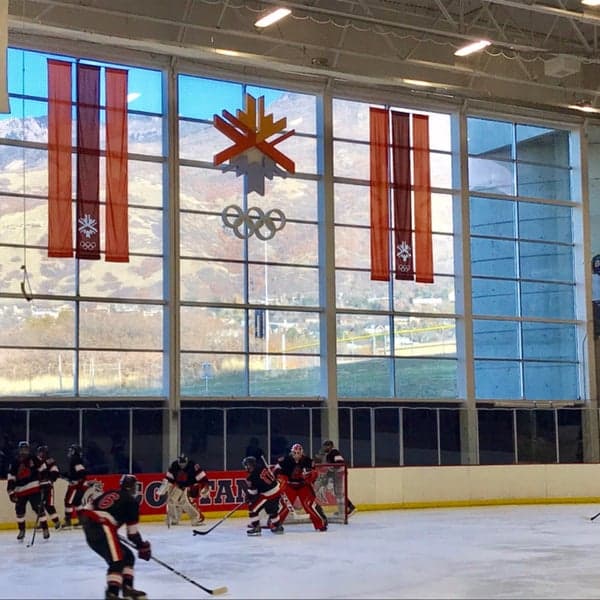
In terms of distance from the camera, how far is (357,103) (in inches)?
965

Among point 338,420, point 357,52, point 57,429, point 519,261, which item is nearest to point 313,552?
point 57,429

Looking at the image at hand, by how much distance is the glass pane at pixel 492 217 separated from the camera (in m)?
26.1

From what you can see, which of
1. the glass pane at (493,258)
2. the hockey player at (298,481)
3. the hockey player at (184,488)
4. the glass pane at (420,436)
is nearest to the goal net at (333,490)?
the hockey player at (298,481)

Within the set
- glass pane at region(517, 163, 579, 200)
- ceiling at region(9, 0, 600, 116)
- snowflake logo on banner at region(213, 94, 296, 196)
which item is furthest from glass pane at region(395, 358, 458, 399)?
ceiling at region(9, 0, 600, 116)

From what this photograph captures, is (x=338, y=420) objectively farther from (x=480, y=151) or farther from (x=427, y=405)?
(x=480, y=151)

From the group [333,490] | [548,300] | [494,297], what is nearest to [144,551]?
[333,490]

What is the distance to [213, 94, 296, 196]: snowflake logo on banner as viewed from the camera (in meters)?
21.1

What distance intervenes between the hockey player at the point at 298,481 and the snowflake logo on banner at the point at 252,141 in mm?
7517

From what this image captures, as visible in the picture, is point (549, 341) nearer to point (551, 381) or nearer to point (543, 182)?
point (551, 381)

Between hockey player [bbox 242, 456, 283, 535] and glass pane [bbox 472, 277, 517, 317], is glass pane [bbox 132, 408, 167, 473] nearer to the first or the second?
hockey player [bbox 242, 456, 283, 535]

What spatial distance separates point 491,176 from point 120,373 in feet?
35.3

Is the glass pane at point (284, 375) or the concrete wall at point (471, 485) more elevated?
the glass pane at point (284, 375)

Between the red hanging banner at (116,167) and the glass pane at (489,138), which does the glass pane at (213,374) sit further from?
the glass pane at (489,138)

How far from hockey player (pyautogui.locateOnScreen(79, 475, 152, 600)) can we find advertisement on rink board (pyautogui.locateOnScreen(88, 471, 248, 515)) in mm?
8946
